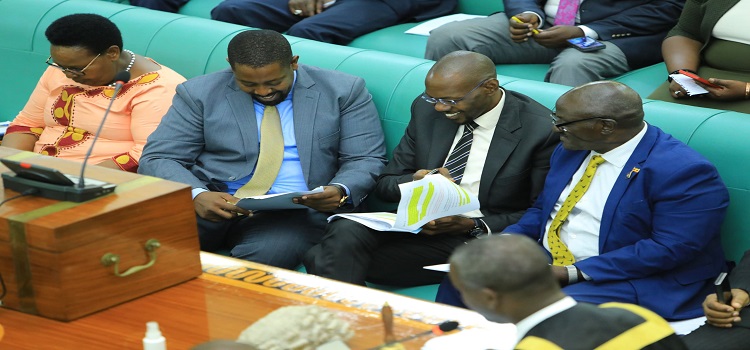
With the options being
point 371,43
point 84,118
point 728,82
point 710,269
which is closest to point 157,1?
point 371,43

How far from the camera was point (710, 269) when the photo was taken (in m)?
3.25

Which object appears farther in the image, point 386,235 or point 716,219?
point 386,235

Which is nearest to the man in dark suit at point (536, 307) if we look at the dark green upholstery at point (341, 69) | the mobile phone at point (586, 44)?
the dark green upholstery at point (341, 69)

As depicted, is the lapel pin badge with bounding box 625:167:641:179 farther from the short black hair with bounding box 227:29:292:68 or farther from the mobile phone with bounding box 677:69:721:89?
the short black hair with bounding box 227:29:292:68

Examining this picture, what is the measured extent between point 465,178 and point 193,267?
1208mm

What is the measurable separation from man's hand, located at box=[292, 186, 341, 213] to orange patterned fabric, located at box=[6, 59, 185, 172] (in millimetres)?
941

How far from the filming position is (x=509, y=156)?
12.0 feet

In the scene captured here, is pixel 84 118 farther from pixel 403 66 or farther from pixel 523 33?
pixel 523 33

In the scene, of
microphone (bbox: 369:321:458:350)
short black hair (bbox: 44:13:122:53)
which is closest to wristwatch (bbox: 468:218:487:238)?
microphone (bbox: 369:321:458:350)

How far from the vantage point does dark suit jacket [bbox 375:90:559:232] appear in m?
3.65

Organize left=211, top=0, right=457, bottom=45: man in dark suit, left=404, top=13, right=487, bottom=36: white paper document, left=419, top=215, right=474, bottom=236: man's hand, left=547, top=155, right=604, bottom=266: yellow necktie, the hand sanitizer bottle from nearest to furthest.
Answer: the hand sanitizer bottle → left=547, top=155, right=604, bottom=266: yellow necktie → left=419, top=215, right=474, bottom=236: man's hand → left=404, top=13, right=487, bottom=36: white paper document → left=211, top=0, right=457, bottom=45: man in dark suit

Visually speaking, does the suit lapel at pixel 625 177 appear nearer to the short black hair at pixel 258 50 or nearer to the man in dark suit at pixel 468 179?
the man in dark suit at pixel 468 179

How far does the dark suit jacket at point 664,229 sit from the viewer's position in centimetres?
314

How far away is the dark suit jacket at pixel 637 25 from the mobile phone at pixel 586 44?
0.24 feet
